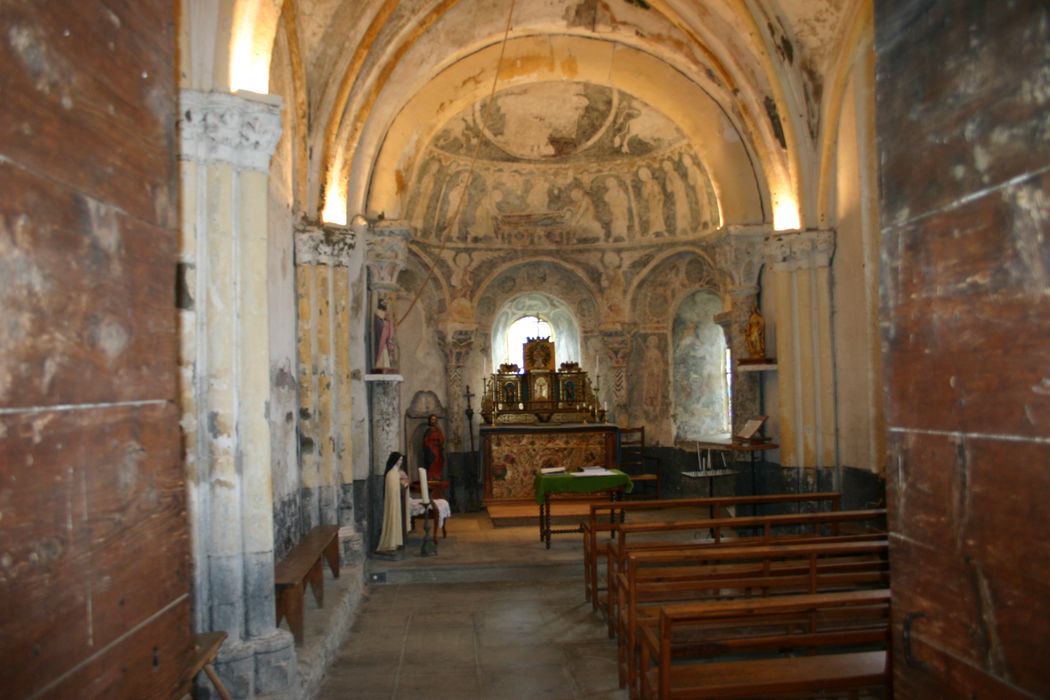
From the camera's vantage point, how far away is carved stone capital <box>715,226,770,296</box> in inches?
475

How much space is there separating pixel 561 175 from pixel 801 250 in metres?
6.12

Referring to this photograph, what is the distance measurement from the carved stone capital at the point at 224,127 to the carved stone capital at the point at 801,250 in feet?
24.1

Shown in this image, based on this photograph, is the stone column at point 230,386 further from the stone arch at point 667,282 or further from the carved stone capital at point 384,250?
the stone arch at point 667,282

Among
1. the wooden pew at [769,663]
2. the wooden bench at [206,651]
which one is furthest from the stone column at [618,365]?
the wooden bench at [206,651]

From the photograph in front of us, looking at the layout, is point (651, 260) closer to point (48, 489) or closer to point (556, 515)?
point (556, 515)

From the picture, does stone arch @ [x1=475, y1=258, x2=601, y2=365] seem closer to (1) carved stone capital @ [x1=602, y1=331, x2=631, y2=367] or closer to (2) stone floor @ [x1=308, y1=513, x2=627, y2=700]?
(1) carved stone capital @ [x1=602, y1=331, x2=631, y2=367]

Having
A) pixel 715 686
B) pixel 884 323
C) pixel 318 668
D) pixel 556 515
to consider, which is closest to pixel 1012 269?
pixel 884 323

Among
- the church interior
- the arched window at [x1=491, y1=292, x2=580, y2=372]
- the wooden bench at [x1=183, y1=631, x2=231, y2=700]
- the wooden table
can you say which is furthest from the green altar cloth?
the wooden bench at [x1=183, y1=631, x2=231, y2=700]

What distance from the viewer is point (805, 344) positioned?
35.8 feet

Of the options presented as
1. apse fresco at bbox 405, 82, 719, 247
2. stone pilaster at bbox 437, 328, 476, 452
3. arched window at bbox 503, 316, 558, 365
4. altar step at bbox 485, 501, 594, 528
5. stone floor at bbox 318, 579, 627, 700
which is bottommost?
stone floor at bbox 318, 579, 627, 700

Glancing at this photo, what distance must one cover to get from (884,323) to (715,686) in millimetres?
2575

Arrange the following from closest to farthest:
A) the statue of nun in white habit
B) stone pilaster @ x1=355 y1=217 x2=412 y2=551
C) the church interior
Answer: the church interior
the statue of nun in white habit
stone pilaster @ x1=355 y1=217 x2=412 y2=551

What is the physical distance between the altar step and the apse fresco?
4.84m

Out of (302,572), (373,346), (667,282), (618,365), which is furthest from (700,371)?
(302,572)
